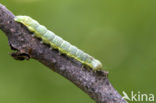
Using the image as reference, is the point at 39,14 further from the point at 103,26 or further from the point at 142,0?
the point at 142,0

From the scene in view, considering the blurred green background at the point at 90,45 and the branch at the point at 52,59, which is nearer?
the branch at the point at 52,59

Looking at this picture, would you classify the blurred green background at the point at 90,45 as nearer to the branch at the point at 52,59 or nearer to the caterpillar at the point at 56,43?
the caterpillar at the point at 56,43

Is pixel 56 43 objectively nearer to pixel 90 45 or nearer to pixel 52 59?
pixel 52 59

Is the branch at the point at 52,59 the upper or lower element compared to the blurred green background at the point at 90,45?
lower

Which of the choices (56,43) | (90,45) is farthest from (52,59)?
(90,45)

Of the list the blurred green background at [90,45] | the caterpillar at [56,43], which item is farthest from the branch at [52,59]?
the blurred green background at [90,45]

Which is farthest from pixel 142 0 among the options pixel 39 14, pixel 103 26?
pixel 39 14
